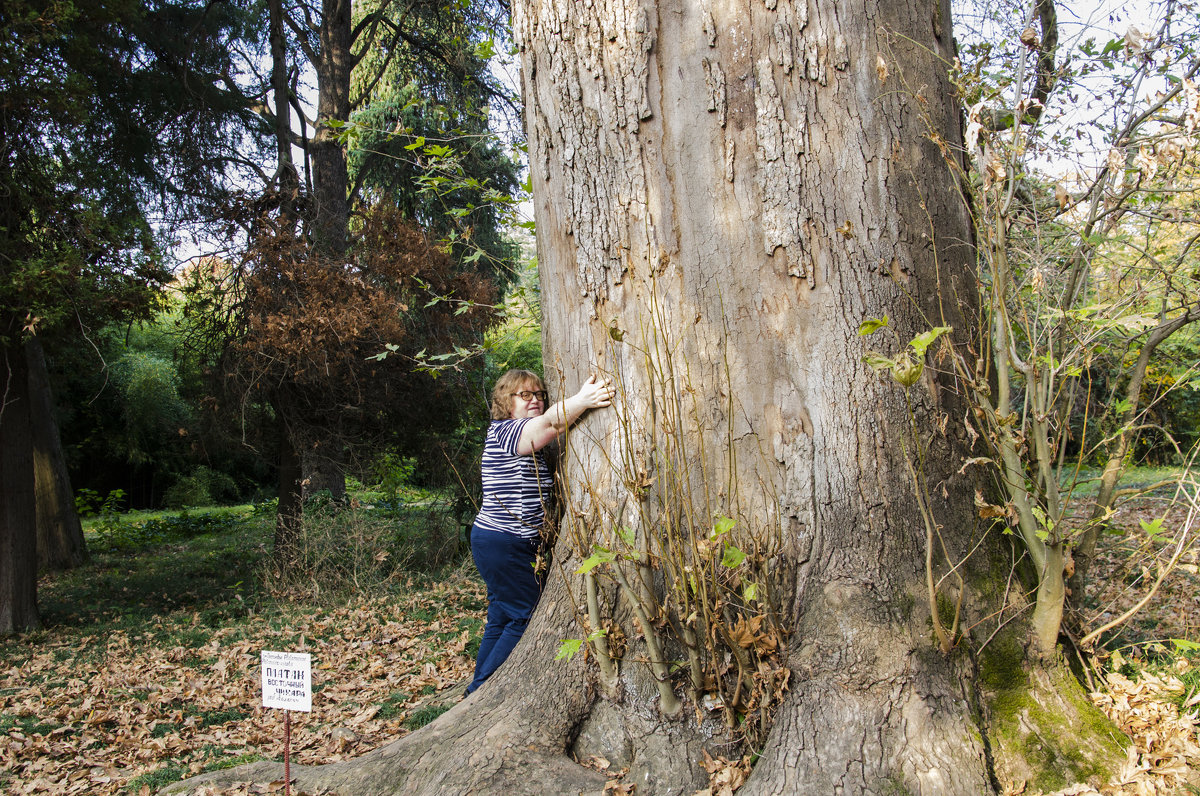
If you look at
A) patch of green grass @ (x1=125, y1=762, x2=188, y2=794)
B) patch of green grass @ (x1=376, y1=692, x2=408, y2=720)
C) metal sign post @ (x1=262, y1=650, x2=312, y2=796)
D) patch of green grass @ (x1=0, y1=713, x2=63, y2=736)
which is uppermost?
metal sign post @ (x1=262, y1=650, x2=312, y2=796)

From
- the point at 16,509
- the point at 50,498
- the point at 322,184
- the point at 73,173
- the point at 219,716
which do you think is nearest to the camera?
the point at 219,716

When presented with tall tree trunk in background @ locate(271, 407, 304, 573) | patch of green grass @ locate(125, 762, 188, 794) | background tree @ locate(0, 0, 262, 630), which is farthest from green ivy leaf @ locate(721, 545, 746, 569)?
tall tree trunk in background @ locate(271, 407, 304, 573)

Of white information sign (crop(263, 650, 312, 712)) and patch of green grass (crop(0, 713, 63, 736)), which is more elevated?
white information sign (crop(263, 650, 312, 712))

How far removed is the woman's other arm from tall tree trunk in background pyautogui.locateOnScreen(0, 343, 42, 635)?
6694 millimetres

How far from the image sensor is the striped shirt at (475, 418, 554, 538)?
3.68 meters

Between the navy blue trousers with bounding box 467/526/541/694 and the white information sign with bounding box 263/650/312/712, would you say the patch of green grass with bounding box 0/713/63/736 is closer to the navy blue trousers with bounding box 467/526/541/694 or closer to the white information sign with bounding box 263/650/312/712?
the white information sign with bounding box 263/650/312/712

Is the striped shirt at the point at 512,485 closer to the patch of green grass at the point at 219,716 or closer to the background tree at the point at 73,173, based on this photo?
the patch of green grass at the point at 219,716

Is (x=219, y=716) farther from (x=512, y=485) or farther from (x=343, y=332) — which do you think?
(x=343, y=332)

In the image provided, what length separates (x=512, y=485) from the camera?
3705 mm

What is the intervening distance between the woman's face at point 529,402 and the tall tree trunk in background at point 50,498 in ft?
34.5

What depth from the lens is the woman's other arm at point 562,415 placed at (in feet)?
9.70

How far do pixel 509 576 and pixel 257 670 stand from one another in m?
3.19

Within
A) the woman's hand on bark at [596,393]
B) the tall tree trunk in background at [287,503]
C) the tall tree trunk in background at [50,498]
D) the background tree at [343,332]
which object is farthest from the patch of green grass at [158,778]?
the tall tree trunk in background at [50,498]

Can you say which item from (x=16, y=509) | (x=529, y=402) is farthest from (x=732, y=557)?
(x=16, y=509)
